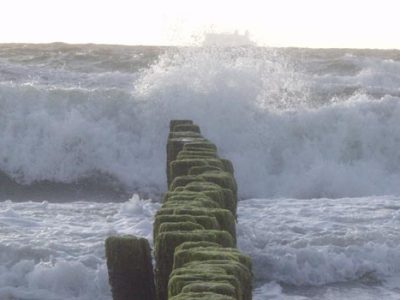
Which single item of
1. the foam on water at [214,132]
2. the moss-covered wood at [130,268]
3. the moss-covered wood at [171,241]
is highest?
the moss-covered wood at [171,241]

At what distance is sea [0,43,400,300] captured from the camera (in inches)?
270

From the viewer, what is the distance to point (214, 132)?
46.6 feet

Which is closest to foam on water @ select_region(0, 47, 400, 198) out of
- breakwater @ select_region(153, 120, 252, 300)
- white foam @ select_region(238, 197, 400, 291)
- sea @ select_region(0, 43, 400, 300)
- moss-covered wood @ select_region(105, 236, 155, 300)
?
sea @ select_region(0, 43, 400, 300)

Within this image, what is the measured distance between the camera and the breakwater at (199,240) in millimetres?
2873

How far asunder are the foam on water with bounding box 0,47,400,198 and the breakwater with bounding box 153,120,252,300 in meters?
7.40

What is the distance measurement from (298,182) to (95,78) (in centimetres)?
891

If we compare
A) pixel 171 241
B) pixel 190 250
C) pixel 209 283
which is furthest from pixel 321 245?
pixel 209 283

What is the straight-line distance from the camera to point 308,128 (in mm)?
14492

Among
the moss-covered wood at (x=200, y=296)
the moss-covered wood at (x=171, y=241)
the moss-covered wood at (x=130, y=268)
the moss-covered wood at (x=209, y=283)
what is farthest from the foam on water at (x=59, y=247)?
the moss-covered wood at (x=200, y=296)

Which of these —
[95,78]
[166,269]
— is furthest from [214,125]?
[166,269]

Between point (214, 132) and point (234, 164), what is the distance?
38.5 inches

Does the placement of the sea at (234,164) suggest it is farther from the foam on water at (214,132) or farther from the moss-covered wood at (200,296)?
the moss-covered wood at (200,296)

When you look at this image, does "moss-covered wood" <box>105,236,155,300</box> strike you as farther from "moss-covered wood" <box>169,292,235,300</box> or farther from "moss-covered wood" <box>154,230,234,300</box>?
"moss-covered wood" <box>169,292,235,300</box>

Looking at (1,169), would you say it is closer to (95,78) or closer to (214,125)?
(214,125)
